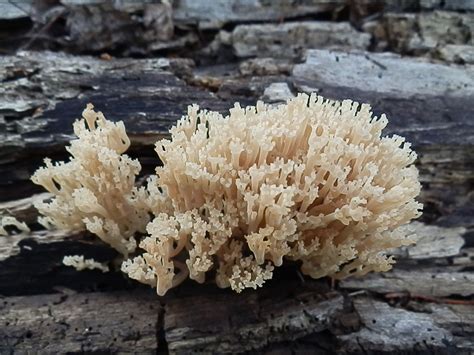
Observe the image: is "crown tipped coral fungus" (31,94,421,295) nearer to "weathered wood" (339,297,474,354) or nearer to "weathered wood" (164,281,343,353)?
"weathered wood" (164,281,343,353)

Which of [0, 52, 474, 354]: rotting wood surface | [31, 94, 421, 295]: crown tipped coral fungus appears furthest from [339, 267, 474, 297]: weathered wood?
A: [31, 94, 421, 295]: crown tipped coral fungus

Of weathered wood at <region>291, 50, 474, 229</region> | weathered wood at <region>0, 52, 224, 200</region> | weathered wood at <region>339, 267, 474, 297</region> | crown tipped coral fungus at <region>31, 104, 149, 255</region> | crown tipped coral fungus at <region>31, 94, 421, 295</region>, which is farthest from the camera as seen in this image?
weathered wood at <region>291, 50, 474, 229</region>

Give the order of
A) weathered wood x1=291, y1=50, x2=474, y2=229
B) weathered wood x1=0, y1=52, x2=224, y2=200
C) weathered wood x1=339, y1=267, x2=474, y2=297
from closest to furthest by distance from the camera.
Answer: weathered wood x1=339, y1=267, x2=474, y2=297, weathered wood x1=0, y1=52, x2=224, y2=200, weathered wood x1=291, y1=50, x2=474, y2=229

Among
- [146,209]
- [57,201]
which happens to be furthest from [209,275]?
[57,201]

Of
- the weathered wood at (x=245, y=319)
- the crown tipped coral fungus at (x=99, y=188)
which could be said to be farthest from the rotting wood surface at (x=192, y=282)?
the crown tipped coral fungus at (x=99, y=188)

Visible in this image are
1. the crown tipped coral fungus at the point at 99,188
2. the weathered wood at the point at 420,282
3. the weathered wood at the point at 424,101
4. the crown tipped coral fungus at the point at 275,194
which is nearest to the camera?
the crown tipped coral fungus at the point at 275,194

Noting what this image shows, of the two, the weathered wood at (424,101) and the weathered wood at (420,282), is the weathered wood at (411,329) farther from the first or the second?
the weathered wood at (424,101)

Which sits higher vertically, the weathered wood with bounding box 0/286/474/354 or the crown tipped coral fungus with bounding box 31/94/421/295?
Answer: the crown tipped coral fungus with bounding box 31/94/421/295

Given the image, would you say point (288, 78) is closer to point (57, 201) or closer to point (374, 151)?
point (374, 151)
